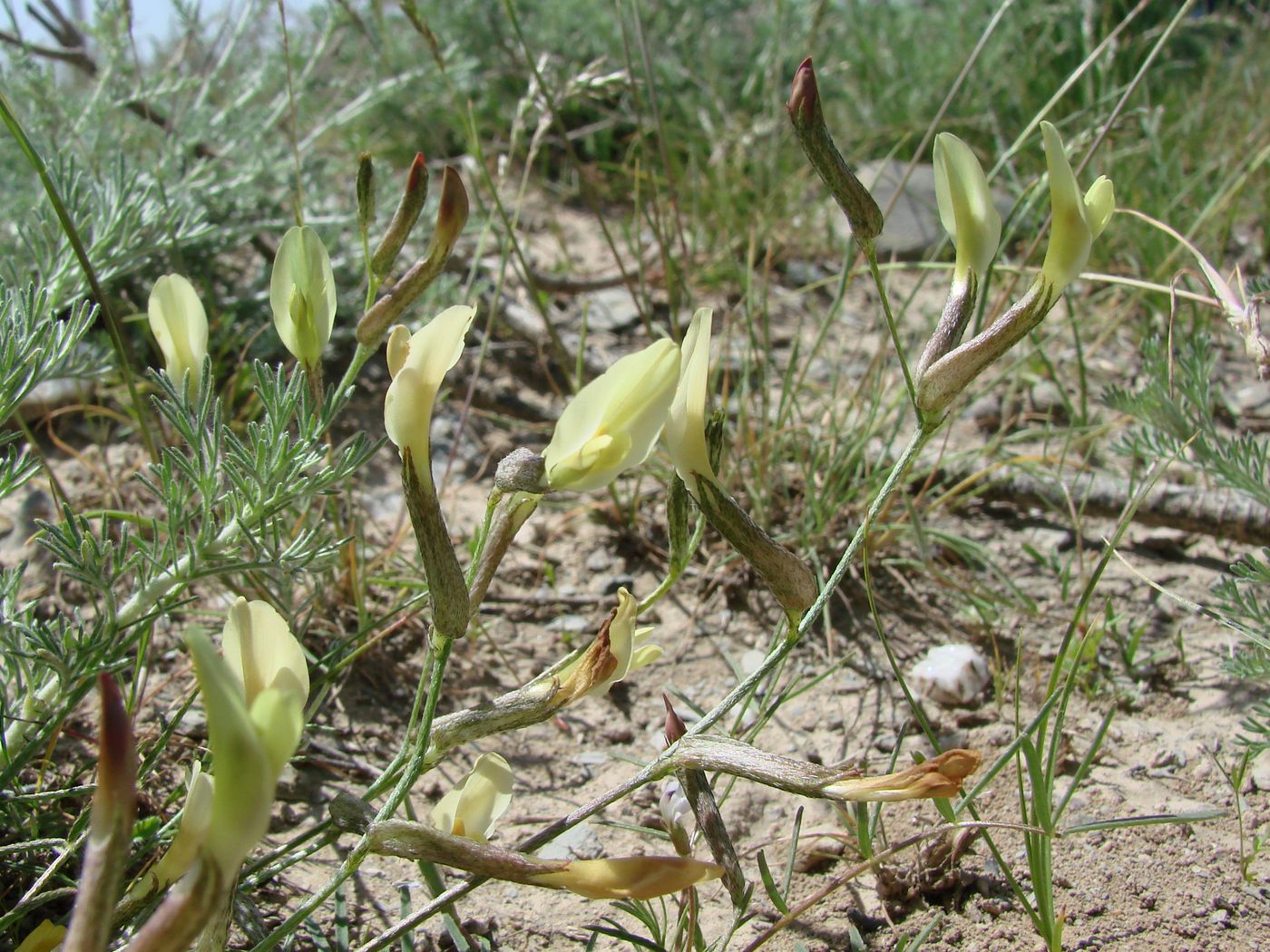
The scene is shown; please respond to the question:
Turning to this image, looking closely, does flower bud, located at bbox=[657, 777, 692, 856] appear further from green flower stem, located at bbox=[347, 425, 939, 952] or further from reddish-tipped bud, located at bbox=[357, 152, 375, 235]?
reddish-tipped bud, located at bbox=[357, 152, 375, 235]

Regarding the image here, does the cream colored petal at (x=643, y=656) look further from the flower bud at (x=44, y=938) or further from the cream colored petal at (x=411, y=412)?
the flower bud at (x=44, y=938)

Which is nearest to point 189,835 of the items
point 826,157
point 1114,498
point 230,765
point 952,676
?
point 230,765

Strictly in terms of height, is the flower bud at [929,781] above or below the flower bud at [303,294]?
Result: below

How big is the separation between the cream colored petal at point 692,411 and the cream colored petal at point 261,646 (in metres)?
0.33

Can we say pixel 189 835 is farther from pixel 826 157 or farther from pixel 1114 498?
pixel 1114 498

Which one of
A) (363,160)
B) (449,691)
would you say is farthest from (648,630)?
(449,691)

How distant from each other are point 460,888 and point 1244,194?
339 cm

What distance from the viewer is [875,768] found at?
4.80ft

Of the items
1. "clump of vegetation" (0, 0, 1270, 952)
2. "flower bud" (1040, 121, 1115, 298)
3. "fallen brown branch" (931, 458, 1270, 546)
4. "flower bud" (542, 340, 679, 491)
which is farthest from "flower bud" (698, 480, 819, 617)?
"fallen brown branch" (931, 458, 1270, 546)

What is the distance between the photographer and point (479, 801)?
96 centimetres

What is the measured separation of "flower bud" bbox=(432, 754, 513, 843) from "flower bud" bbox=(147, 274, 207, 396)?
1.54 feet

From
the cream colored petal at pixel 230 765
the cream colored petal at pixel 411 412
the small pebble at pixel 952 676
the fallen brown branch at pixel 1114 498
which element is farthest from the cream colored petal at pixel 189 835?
the fallen brown branch at pixel 1114 498

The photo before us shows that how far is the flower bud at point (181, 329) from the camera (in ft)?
3.39

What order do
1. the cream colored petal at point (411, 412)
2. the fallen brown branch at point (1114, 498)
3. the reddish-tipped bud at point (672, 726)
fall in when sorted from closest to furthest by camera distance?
the cream colored petal at point (411, 412), the reddish-tipped bud at point (672, 726), the fallen brown branch at point (1114, 498)
